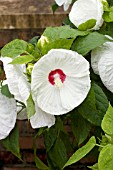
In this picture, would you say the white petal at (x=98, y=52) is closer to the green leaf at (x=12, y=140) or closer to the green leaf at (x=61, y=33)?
the green leaf at (x=61, y=33)

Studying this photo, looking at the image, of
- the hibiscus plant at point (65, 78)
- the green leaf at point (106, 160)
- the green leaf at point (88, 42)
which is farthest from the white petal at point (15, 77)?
the green leaf at point (106, 160)

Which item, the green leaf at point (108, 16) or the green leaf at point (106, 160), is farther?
the green leaf at point (108, 16)

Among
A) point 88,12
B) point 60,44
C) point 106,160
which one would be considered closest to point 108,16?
point 88,12

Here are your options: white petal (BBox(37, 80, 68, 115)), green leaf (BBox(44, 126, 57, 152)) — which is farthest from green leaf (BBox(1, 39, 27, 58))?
green leaf (BBox(44, 126, 57, 152))

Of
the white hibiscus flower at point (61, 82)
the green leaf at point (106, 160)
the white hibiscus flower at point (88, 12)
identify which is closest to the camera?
the green leaf at point (106, 160)

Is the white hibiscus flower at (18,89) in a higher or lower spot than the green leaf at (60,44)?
lower

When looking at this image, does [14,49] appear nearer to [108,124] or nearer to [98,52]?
[98,52]
